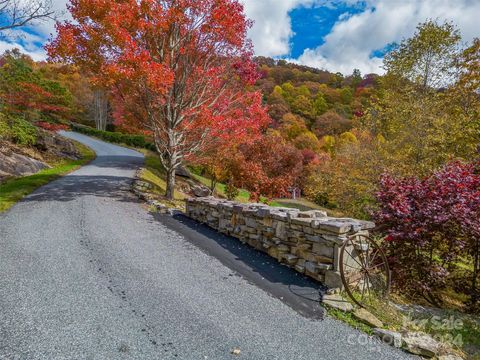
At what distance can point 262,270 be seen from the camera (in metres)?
5.12

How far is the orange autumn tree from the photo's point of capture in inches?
328

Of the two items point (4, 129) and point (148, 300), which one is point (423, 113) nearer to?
point (148, 300)

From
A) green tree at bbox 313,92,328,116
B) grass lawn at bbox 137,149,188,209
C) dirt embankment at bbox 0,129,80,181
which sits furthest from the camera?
green tree at bbox 313,92,328,116

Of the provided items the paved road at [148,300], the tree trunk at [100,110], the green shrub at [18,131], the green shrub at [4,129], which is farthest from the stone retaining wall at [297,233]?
the tree trunk at [100,110]

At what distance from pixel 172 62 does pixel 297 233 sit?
25.6ft

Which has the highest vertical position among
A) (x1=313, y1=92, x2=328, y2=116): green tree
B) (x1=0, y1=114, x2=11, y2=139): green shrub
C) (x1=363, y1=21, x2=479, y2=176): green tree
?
(x1=313, y1=92, x2=328, y2=116): green tree

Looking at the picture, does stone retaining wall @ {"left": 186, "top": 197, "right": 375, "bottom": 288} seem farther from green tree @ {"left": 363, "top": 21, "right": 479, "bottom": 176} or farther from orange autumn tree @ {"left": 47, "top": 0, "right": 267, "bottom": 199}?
green tree @ {"left": 363, "top": 21, "right": 479, "bottom": 176}

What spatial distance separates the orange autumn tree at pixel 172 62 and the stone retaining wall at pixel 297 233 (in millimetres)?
4508

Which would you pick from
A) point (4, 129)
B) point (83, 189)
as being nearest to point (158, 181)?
point (83, 189)

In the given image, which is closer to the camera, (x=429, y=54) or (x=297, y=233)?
(x=297, y=233)

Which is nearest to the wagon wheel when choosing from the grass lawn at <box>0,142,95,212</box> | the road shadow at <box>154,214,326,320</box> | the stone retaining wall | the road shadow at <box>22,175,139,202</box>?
the stone retaining wall

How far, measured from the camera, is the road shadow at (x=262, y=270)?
413 cm

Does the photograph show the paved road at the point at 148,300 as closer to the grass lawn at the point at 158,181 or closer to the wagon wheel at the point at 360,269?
the wagon wheel at the point at 360,269

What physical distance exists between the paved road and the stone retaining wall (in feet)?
1.06
